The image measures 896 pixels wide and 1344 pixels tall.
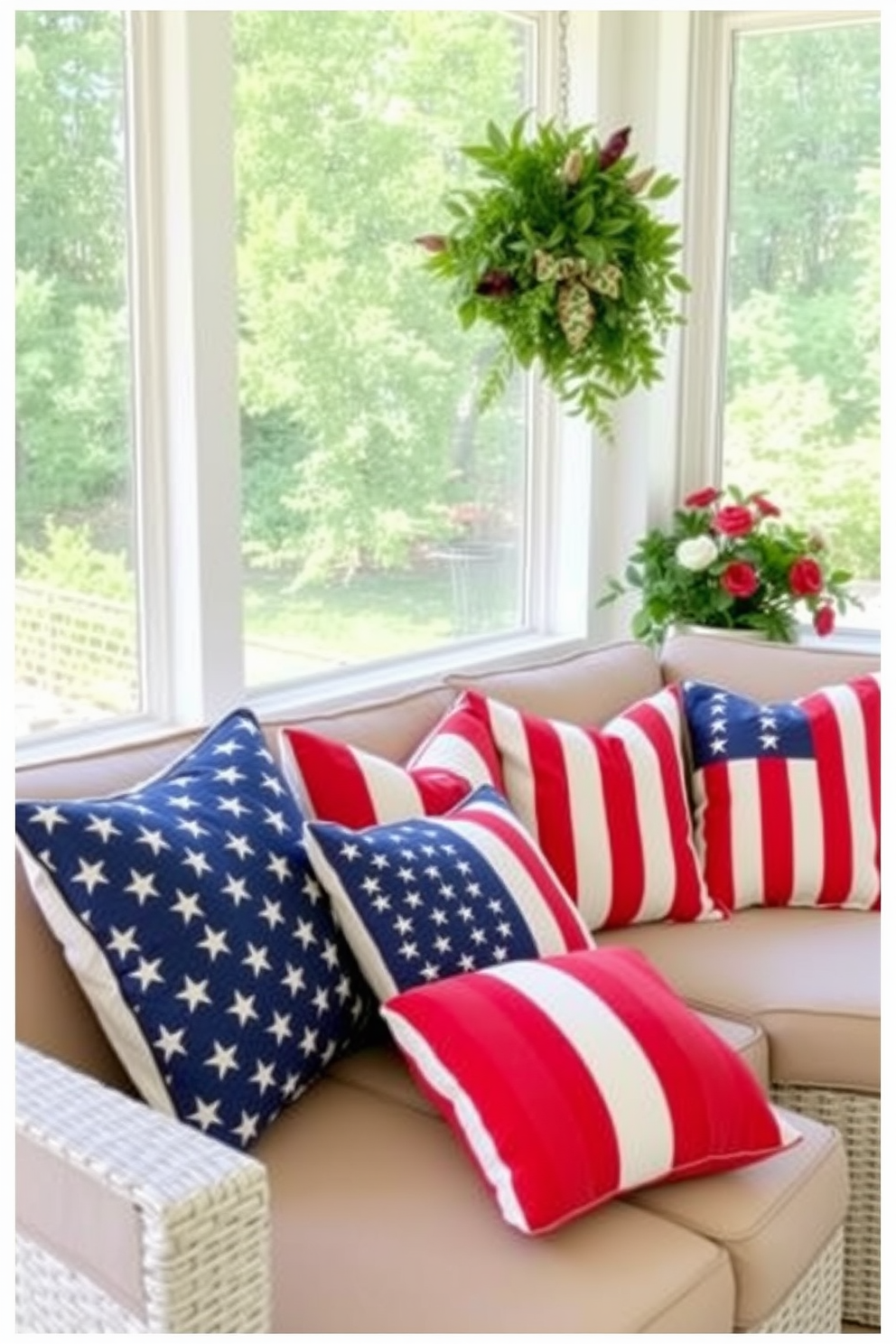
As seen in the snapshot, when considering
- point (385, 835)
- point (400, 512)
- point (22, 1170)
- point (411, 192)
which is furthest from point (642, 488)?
point (22, 1170)

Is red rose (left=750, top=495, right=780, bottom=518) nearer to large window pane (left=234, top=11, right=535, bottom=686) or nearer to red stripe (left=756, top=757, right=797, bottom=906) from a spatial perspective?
large window pane (left=234, top=11, right=535, bottom=686)

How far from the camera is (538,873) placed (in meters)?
1.86

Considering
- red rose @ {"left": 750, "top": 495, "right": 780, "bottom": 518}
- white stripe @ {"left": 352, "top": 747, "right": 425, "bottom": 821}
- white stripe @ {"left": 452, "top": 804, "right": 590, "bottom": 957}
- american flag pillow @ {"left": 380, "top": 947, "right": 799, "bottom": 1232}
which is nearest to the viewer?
american flag pillow @ {"left": 380, "top": 947, "right": 799, "bottom": 1232}

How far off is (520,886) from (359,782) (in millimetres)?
269

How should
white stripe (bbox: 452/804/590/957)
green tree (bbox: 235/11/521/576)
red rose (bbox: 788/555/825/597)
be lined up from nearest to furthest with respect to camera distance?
white stripe (bbox: 452/804/590/957) → green tree (bbox: 235/11/521/576) → red rose (bbox: 788/555/825/597)

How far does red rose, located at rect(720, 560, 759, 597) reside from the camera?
10.3 feet

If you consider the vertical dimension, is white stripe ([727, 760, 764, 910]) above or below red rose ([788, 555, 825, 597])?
below

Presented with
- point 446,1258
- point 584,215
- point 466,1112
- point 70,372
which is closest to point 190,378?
point 70,372

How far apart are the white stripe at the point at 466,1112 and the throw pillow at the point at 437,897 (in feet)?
0.30

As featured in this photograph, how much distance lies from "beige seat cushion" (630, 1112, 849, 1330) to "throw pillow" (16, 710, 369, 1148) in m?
0.43

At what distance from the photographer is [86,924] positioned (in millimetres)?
1471

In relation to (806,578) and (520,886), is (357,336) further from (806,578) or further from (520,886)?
(520,886)

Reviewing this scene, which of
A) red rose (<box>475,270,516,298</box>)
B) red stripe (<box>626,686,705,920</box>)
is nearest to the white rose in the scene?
red stripe (<box>626,686,705,920</box>)
